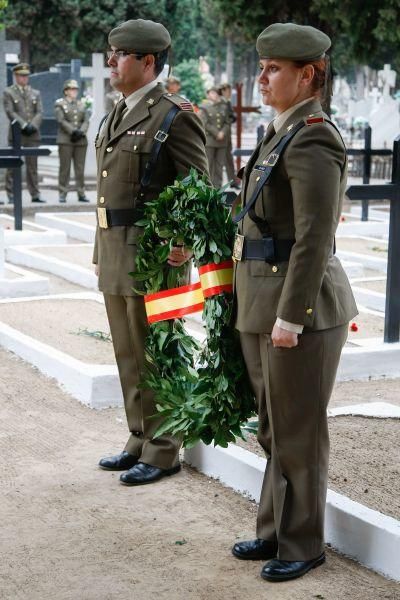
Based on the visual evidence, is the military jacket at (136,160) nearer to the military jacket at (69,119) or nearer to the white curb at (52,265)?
the white curb at (52,265)

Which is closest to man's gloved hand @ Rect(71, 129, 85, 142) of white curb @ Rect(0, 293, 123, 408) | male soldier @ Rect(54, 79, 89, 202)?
male soldier @ Rect(54, 79, 89, 202)

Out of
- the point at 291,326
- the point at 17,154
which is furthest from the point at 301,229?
the point at 17,154

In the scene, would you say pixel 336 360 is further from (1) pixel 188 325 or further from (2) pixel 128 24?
(1) pixel 188 325

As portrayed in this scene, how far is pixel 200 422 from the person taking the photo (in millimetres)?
4230

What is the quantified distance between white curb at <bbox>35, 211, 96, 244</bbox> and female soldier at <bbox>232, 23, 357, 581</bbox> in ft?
34.7

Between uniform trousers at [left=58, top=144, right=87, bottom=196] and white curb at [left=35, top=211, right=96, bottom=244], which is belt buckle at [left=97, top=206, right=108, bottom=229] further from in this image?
uniform trousers at [left=58, top=144, right=87, bottom=196]

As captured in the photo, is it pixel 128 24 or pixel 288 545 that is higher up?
pixel 128 24

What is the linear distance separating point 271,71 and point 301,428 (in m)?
1.22

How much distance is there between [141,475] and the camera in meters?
5.05

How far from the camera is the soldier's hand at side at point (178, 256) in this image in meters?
4.63

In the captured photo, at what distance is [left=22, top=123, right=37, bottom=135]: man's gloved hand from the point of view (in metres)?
18.2

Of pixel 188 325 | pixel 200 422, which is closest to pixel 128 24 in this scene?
pixel 200 422

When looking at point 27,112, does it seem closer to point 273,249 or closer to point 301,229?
point 273,249

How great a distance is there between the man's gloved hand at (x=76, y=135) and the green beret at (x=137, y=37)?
14012 millimetres
